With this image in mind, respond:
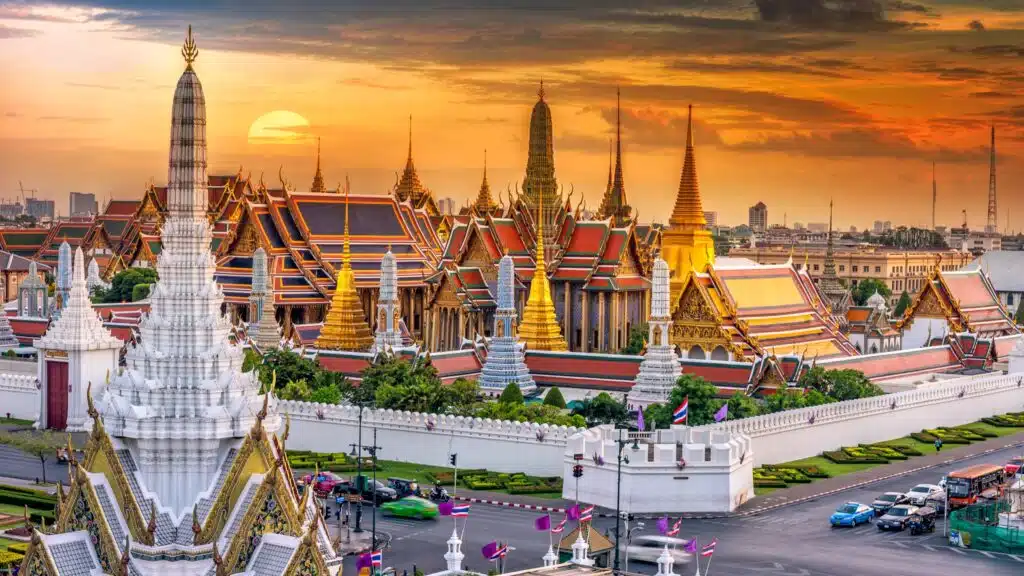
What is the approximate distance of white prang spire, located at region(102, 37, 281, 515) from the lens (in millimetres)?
23516

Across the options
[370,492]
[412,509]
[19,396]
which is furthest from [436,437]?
[19,396]

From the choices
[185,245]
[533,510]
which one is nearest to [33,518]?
[533,510]

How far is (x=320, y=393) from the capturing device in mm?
52531

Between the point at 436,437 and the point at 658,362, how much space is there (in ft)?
28.3

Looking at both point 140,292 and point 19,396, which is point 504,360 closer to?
point 19,396

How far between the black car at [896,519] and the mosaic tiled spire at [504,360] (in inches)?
747

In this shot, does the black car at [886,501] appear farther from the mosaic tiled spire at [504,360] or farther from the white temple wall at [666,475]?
the mosaic tiled spire at [504,360]

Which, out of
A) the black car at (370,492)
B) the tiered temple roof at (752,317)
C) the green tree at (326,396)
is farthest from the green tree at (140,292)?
the black car at (370,492)

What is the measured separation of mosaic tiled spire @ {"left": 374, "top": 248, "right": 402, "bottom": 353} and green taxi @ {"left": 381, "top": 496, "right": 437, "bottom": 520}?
19999 mm

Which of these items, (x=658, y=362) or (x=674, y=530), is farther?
(x=658, y=362)

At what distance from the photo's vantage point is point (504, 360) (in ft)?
188

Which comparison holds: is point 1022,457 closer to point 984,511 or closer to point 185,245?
point 984,511

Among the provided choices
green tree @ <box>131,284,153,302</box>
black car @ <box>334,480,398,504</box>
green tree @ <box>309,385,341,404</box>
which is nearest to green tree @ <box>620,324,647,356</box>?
green tree @ <box>309,385,341,404</box>

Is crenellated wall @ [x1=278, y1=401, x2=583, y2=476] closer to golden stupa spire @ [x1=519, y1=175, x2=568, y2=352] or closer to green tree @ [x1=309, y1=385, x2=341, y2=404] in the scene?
green tree @ [x1=309, y1=385, x2=341, y2=404]
